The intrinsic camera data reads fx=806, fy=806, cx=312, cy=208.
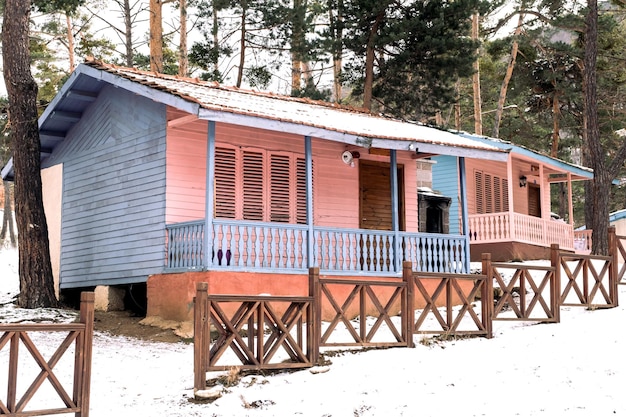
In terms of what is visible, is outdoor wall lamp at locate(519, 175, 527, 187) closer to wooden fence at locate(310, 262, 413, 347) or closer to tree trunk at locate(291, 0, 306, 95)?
tree trunk at locate(291, 0, 306, 95)

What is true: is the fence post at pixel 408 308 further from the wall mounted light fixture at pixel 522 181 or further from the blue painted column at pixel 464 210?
the wall mounted light fixture at pixel 522 181

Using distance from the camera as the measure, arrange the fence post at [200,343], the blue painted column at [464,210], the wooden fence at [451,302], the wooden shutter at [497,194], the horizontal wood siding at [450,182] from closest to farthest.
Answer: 1. the fence post at [200,343]
2. the wooden fence at [451,302]
3. the blue painted column at [464,210]
4. the horizontal wood siding at [450,182]
5. the wooden shutter at [497,194]

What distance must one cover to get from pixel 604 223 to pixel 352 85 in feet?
32.3

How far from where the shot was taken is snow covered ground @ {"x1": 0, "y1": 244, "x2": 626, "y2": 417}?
28.2ft

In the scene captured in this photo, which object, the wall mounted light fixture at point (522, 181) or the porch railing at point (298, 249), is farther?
the wall mounted light fixture at point (522, 181)

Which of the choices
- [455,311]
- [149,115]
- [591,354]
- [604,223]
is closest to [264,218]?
[149,115]

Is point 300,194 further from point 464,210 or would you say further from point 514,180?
point 514,180

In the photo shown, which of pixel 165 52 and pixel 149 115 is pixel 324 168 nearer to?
pixel 149 115

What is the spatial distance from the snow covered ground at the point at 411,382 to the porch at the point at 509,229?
10009 millimetres

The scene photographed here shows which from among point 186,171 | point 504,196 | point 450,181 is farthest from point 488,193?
point 186,171

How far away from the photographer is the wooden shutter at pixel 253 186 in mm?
15414

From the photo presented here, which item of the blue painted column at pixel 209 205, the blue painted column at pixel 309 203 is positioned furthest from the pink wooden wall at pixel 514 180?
the blue painted column at pixel 209 205

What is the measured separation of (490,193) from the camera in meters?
25.2

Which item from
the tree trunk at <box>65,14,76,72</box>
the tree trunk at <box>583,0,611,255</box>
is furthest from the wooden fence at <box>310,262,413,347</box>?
the tree trunk at <box>65,14,76,72</box>
